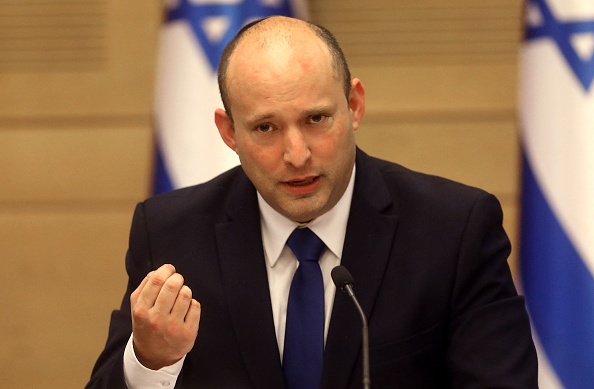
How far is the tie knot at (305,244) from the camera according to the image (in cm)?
205

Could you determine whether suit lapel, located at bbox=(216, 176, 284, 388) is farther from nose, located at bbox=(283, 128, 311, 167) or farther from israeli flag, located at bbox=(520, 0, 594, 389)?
israeli flag, located at bbox=(520, 0, 594, 389)

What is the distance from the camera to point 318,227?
209cm

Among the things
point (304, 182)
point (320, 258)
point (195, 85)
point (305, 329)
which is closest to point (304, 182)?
point (304, 182)

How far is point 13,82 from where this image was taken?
384 cm

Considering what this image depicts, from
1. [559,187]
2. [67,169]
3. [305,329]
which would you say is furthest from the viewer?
[67,169]

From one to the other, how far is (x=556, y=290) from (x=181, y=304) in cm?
158

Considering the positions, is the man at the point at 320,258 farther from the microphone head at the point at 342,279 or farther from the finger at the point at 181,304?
the microphone head at the point at 342,279

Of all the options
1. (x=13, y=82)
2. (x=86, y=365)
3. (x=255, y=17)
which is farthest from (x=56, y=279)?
(x=255, y=17)

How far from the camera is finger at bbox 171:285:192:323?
1.74 metres

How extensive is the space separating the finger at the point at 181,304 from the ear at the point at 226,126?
0.49 metres

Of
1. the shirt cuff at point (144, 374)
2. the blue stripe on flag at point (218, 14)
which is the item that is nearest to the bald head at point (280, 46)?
the shirt cuff at point (144, 374)

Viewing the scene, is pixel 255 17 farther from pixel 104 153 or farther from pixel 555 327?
pixel 555 327

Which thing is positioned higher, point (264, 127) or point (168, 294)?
point (264, 127)

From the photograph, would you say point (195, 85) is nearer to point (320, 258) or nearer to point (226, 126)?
point (226, 126)
